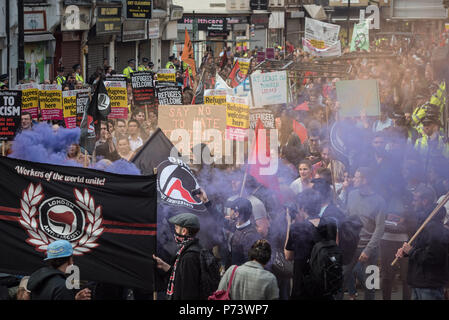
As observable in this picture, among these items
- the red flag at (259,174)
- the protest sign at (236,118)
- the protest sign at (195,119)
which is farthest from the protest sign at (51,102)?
the red flag at (259,174)

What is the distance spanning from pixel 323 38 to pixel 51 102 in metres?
11.4

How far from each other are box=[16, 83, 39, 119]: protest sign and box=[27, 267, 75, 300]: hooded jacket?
24.4 ft

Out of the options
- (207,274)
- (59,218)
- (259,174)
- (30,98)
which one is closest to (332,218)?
(207,274)

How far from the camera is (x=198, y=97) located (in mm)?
15477

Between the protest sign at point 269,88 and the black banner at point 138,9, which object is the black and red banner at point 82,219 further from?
the black banner at point 138,9

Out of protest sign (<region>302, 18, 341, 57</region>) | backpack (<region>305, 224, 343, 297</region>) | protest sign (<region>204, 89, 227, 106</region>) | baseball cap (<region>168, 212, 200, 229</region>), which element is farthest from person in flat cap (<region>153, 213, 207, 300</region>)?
protest sign (<region>302, 18, 341, 57</region>)

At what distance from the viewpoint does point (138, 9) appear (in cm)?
3412

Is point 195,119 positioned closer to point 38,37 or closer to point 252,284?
point 252,284

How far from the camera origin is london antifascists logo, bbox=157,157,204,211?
7898 mm

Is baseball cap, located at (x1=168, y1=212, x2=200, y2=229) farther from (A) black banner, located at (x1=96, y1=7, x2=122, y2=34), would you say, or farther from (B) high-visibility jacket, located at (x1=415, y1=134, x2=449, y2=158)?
(A) black banner, located at (x1=96, y1=7, x2=122, y2=34)

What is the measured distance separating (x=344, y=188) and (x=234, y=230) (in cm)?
190

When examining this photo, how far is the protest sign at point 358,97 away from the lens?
11812mm

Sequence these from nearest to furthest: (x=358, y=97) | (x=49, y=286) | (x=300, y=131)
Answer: (x=49, y=286), (x=358, y=97), (x=300, y=131)

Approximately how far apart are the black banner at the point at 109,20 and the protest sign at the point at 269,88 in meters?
17.8
